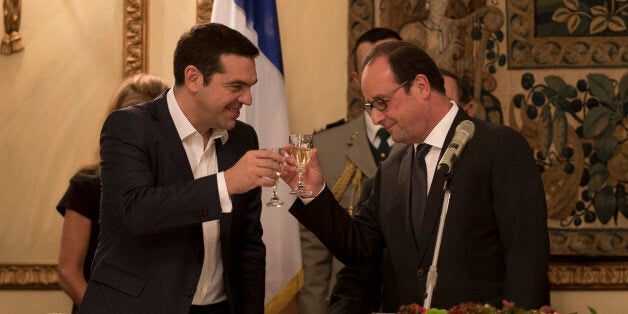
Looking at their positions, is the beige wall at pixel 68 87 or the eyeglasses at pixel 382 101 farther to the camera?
the beige wall at pixel 68 87

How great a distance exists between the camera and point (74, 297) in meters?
3.60

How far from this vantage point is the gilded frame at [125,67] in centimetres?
443

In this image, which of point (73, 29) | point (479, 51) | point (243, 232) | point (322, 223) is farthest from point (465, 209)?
point (73, 29)

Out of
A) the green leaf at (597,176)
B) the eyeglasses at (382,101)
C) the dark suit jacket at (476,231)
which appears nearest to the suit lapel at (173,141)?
the dark suit jacket at (476,231)

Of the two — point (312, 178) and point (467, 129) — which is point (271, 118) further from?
point (467, 129)

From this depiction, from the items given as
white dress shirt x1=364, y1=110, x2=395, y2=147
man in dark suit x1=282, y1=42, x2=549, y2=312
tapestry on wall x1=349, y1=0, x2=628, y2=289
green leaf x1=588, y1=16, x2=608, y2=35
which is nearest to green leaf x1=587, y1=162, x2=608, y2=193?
tapestry on wall x1=349, y1=0, x2=628, y2=289

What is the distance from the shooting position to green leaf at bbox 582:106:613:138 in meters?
4.36

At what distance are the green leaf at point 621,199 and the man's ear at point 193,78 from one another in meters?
2.41

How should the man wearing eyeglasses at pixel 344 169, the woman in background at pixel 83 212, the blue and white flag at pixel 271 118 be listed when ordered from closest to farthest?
the woman in background at pixel 83 212 → the man wearing eyeglasses at pixel 344 169 → the blue and white flag at pixel 271 118

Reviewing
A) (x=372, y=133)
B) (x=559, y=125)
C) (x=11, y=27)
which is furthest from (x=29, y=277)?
(x=559, y=125)

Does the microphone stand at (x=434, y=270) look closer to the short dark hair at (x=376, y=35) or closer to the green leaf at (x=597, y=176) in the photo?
the short dark hair at (x=376, y=35)

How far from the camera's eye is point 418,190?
9.48 feet

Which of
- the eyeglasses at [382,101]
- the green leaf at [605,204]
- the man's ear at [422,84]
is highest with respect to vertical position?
the man's ear at [422,84]

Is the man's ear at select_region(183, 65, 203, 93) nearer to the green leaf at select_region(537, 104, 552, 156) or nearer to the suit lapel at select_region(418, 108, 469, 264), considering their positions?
the suit lapel at select_region(418, 108, 469, 264)
